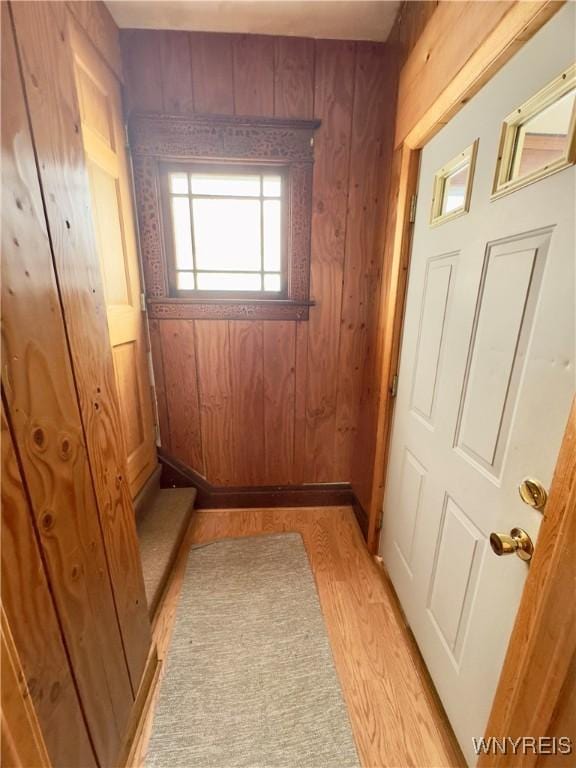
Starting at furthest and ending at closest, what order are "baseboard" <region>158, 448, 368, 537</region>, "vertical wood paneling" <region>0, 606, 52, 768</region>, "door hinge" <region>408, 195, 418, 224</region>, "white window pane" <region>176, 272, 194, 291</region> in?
"baseboard" <region>158, 448, 368, 537</region> → "white window pane" <region>176, 272, 194, 291</region> → "door hinge" <region>408, 195, 418, 224</region> → "vertical wood paneling" <region>0, 606, 52, 768</region>

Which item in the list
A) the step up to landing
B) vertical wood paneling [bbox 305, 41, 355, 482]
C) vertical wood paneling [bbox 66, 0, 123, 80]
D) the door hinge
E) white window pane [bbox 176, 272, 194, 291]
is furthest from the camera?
white window pane [bbox 176, 272, 194, 291]

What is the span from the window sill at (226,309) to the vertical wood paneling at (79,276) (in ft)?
3.27

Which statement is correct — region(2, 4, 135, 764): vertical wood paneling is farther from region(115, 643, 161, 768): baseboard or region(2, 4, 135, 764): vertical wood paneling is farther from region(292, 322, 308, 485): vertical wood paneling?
region(292, 322, 308, 485): vertical wood paneling

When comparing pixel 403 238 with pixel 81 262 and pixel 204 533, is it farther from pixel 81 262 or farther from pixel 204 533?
pixel 204 533

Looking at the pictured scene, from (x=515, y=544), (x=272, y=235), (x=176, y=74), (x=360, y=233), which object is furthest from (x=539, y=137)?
(x=176, y=74)

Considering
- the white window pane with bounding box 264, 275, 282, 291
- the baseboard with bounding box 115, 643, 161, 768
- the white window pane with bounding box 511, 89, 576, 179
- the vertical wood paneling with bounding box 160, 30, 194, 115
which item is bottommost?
the baseboard with bounding box 115, 643, 161, 768

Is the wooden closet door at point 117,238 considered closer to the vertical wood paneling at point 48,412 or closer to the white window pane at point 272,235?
the vertical wood paneling at point 48,412

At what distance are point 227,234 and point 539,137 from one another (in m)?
1.49

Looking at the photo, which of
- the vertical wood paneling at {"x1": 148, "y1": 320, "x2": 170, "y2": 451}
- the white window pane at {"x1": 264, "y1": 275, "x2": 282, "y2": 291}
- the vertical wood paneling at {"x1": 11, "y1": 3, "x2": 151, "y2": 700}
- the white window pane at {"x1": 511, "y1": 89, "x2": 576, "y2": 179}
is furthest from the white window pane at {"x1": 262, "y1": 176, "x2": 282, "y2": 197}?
the white window pane at {"x1": 511, "y1": 89, "x2": 576, "y2": 179}

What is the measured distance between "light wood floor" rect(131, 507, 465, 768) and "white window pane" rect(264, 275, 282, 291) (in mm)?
1503

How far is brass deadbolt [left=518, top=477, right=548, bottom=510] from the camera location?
0.65 meters

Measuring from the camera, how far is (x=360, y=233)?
5.76 feet

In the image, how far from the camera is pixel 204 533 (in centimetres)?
193

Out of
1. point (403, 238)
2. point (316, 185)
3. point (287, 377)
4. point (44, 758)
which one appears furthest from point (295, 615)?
point (316, 185)
